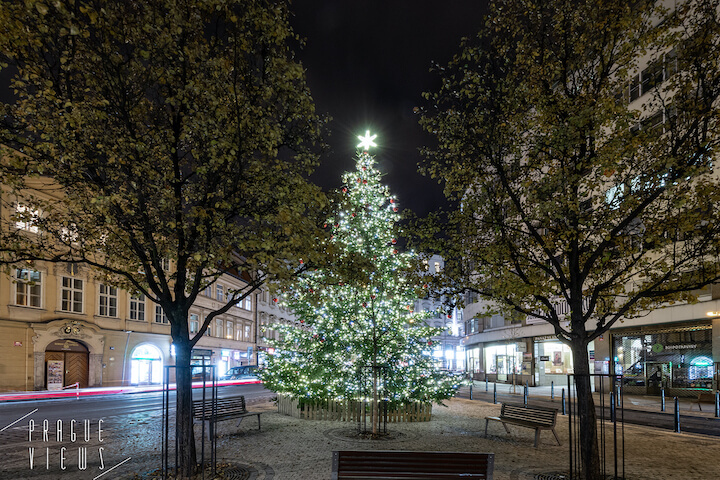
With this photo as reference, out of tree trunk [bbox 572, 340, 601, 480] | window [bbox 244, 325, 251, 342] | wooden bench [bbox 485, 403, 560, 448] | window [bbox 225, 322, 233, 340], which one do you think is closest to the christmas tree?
wooden bench [bbox 485, 403, 560, 448]

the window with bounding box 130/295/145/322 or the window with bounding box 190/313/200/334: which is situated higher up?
the window with bounding box 130/295/145/322

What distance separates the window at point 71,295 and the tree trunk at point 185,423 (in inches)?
1228

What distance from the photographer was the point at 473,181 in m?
10.2

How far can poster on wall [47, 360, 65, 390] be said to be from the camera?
1308 inches

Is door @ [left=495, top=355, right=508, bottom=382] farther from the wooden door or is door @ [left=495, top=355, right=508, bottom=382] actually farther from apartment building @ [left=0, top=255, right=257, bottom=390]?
the wooden door

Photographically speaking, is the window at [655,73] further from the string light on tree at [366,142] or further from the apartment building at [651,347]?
the apartment building at [651,347]

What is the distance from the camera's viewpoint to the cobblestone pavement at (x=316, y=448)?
30.3 feet

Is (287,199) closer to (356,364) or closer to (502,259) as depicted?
(502,259)

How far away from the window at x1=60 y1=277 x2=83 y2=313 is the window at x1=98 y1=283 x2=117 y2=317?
1807 millimetres

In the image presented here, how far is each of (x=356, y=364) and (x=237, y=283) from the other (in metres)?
52.6

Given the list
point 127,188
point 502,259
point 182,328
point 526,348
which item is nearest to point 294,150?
point 127,188

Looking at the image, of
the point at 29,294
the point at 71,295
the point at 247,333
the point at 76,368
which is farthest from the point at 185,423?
the point at 247,333

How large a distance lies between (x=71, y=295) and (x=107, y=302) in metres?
3.63

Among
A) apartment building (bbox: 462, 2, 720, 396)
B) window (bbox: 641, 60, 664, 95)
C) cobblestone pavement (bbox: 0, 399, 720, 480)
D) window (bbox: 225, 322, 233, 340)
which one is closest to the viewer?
window (bbox: 641, 60, 664, 95)
